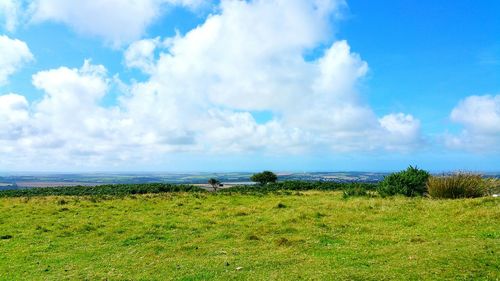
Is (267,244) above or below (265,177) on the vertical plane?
below

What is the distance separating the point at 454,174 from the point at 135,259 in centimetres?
2423

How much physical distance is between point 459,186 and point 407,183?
6.16m

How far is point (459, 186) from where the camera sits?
97.7 feet

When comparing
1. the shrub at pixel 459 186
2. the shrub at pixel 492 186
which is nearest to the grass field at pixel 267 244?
the shrub at pixel 459 186

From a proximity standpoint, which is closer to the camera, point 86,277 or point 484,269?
point 484,269

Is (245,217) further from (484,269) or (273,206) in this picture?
(484,269)

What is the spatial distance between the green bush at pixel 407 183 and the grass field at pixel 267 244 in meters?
7.70

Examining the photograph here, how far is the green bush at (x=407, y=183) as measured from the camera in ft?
116

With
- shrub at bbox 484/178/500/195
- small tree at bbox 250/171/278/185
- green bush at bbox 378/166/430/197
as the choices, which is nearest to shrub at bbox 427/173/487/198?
shrub at bbox 484/178/500/195

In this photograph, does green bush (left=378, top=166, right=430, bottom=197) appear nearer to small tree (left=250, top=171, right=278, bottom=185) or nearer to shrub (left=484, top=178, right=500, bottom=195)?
shrub (left=484, top=178, right=500, bottom=195)

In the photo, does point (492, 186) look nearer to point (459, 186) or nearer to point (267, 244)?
point (459, 186)

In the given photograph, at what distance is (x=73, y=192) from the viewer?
5897cm

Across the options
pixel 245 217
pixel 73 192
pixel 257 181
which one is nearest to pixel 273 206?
pixel 245 217

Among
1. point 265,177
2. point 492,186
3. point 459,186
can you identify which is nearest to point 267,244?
point 459,186
